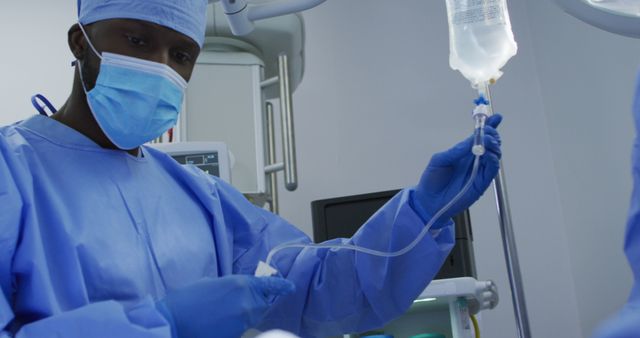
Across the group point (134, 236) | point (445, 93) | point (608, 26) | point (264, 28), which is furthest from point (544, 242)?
point (134, 236)

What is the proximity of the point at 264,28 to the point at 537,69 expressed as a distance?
1.22m

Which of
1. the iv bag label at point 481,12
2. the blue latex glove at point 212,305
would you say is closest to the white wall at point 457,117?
the iv bag label at point 481,12

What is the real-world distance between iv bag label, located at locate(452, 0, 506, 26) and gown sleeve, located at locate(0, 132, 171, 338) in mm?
643

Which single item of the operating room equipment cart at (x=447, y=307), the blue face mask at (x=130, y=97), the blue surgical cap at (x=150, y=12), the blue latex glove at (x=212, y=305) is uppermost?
the blue surgical cap at (x=150, y=12)

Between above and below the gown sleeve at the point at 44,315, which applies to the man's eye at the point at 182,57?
above

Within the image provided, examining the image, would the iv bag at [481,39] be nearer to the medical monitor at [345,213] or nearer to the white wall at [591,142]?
the medical monitor at [345,213]

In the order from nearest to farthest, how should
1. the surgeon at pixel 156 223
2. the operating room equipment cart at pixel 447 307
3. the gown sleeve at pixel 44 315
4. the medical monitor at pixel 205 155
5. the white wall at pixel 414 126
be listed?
the gown sleeve at pixel 44 315 < the surgeon at pixel 156 223 < the operating room equipment cart at pixel 447 307 < the medical monitor at pixel 205 155 < the white wall at pixel 414 126

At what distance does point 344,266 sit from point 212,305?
1.00ft

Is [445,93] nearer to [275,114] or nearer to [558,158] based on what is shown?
[558,158]

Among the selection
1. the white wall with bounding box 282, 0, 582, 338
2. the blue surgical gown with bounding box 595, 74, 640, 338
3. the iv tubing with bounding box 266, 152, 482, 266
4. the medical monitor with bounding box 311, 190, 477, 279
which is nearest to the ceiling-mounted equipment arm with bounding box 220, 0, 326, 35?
the iv tubing with bounding box 266, 152, 482, 266

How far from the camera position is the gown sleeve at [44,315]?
0.82 metres

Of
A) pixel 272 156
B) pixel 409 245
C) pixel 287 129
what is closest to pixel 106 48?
pixel 409 245

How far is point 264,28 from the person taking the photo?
224 cm

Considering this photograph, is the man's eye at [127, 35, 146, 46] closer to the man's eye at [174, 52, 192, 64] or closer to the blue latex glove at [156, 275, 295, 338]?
the man's eye at [174, 52, 192, 64]
